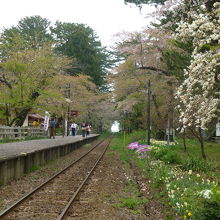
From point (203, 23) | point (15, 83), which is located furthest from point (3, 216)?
point (15, 83)

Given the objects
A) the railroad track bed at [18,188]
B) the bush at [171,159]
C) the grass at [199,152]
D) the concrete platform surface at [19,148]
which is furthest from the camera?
the grass at [199,152]

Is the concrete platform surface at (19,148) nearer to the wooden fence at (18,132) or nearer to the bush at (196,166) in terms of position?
the wooden fence at (18,132)

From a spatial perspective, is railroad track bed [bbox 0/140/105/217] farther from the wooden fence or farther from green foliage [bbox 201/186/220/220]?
the wooden fence

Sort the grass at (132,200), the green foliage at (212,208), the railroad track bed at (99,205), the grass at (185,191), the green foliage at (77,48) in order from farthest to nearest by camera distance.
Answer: the green foliage at (77,48)
the grass at (132,200)
the railroad track bed at (99,205)
the grass at (185,191)
the green foliage at (212,208)

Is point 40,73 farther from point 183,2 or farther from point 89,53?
point 89,53

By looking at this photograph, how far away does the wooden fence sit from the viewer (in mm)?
19938

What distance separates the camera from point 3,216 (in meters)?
6.41

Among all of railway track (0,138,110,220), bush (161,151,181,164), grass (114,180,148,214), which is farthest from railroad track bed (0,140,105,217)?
bush (161,151,181,164)

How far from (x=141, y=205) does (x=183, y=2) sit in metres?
9.17

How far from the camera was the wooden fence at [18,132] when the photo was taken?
1994 cm

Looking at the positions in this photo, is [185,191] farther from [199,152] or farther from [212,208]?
[199,152]

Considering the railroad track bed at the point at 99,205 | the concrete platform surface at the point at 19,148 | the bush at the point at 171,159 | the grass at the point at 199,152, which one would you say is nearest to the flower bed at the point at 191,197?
the railroad track bed at the point at 99,205

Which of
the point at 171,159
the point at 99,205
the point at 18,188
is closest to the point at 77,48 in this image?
the point at 171,159

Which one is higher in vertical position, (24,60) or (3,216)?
(24,60)
